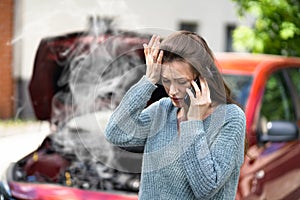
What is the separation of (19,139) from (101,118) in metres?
1.00

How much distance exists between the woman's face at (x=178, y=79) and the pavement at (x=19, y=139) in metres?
2.24

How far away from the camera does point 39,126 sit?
4.79 meters

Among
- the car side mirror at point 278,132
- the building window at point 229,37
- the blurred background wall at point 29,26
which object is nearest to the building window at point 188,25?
the building window at point 229,37

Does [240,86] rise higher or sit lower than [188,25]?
higher

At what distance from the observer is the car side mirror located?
14.2ft

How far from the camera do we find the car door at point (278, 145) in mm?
4242

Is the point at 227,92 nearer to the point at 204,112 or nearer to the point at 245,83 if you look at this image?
the point at 204,112

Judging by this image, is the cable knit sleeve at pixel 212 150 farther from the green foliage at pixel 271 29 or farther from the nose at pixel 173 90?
the green foliage at pixel 271 29

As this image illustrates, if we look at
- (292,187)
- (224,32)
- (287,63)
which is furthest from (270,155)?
(224,32)

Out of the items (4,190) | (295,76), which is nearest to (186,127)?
(4,190)

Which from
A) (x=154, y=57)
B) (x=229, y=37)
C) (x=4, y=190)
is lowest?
(x=229, y=37)

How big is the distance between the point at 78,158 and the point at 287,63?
1729mm

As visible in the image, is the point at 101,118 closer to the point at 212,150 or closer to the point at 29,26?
the point at 29,26

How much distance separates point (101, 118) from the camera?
11.9ft
